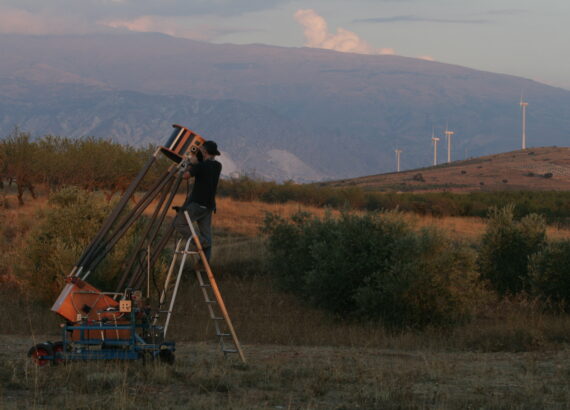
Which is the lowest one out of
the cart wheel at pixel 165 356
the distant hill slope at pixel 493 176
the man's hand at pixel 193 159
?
the cart wheel at pixel 165 356

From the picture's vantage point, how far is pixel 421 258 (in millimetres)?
17391

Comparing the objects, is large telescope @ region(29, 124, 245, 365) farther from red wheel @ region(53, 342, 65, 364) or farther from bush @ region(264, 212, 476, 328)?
bush @ region(264, 212, 476, 328)

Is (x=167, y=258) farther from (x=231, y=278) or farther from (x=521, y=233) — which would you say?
(x=521, y=233)

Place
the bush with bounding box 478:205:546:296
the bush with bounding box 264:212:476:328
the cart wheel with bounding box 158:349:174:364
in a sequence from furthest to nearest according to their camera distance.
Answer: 1. the bush with bounding box 478:205:546:296
2. the bush with bounding box 264:212:476:328
3. the cart wheel with bounding box 158:349:174:364

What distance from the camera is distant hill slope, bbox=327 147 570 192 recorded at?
90.5 meters

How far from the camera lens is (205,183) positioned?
1070 centimetres

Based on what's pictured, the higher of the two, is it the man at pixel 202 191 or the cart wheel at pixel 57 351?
the man at pixel 202 191

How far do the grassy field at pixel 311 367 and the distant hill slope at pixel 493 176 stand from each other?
238 ft

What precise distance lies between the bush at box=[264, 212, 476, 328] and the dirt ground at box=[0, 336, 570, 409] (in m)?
4.98

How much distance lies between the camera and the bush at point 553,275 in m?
18.9

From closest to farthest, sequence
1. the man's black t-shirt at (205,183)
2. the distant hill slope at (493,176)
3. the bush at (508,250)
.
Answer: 1. the man's black t-shirt at (205,183)
2. the bush at (508,250)
3. the distant hill slope at (493,176)

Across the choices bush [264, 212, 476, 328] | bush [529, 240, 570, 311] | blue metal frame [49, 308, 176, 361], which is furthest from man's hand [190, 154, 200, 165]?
bush [529, 240, 570, 311]

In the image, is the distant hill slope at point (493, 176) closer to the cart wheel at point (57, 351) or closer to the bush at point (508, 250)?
the bush at point (508, 250)

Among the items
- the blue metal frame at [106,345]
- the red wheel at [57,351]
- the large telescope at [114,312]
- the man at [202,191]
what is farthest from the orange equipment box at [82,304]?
the man at [202,191]
